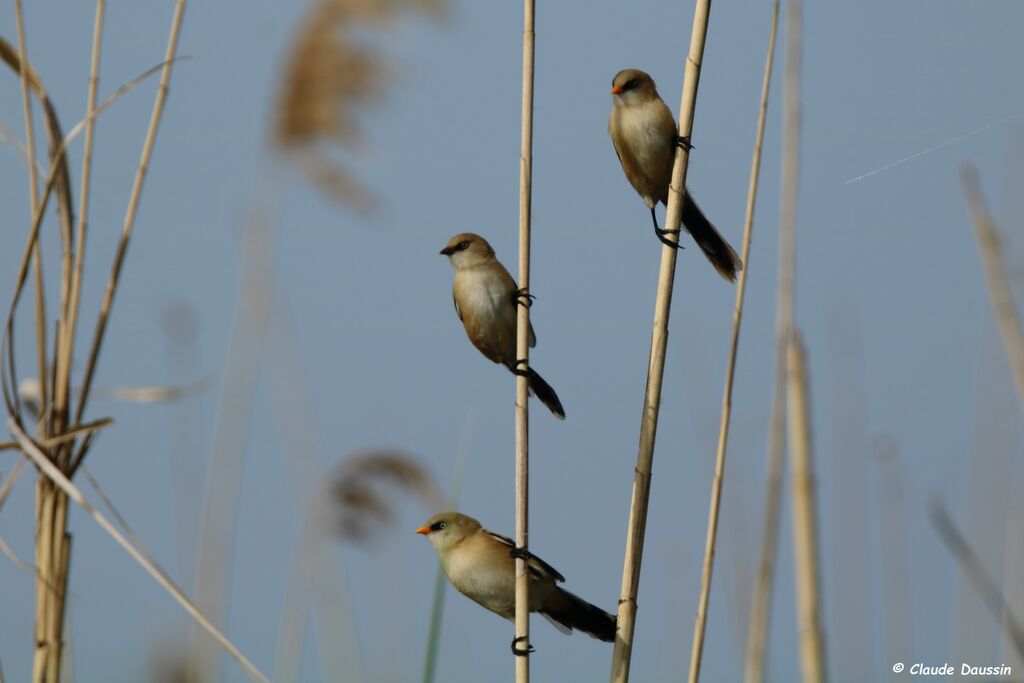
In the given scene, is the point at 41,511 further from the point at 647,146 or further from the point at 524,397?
the point at 647,146

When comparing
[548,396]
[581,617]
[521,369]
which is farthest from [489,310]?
[521,369]

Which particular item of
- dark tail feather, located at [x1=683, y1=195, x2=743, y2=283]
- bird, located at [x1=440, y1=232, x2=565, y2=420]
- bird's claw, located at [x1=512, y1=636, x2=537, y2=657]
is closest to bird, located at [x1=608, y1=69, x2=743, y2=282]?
dark tail feather, located at [x1=683, y1=195, x2=743, y2=283]

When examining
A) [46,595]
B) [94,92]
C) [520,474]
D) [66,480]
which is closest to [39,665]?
[46,595]

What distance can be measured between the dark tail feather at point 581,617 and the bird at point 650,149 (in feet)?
2.74

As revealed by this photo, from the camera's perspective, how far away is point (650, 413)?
5.19 ft

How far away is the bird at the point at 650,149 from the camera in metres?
2.52

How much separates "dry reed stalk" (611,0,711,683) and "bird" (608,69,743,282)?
2.78ft

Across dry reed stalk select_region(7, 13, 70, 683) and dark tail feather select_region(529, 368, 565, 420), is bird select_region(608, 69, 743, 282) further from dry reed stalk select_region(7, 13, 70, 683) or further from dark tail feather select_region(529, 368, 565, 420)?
dry reed stalk select_region(7, 13, 70, 683)

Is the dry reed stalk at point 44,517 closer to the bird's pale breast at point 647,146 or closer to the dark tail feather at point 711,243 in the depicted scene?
the bird's pale breast at point 647,146

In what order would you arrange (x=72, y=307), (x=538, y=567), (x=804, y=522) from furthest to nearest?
(x=538, y=567) < (x=72, y=307) < (x=804, y=522)

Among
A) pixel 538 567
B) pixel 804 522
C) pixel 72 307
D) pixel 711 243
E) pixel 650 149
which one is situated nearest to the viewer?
pixel 804 522

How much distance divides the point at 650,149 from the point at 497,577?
1.02 m

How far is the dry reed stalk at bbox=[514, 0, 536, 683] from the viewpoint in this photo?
1.58 metres

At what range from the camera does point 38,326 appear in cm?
154
